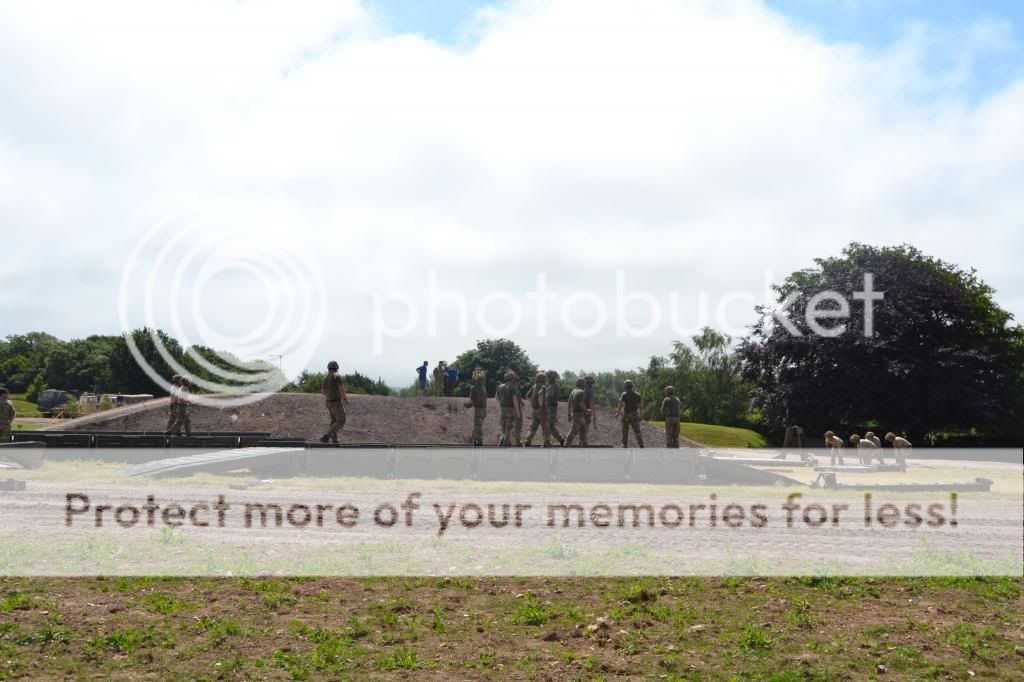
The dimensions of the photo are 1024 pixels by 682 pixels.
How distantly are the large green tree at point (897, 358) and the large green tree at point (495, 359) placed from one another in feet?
76.2

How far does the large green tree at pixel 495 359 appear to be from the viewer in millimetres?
70250

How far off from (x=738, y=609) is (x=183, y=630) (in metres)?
5.31

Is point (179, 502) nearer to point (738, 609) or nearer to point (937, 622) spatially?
point (738, 609)

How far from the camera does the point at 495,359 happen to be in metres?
71.0

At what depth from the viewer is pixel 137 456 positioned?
20.8 m

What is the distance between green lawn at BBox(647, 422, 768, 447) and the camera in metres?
46.6

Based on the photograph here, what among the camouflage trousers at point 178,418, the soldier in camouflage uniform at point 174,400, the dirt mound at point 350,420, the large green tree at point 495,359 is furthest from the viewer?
the large green tree at point 495,359

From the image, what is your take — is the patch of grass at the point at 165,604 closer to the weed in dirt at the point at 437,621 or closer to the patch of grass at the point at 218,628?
the patch of grass at the point at 218,628

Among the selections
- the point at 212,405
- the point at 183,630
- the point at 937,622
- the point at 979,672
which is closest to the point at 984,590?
the point at 937,622

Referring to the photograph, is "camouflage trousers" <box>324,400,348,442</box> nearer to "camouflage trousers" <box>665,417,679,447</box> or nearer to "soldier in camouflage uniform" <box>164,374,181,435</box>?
"soldier in camouflage uniform" <box>164,374,181,435</box>

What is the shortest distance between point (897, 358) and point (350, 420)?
101 feet

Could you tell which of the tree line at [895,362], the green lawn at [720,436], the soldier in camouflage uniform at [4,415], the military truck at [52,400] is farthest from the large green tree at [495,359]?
the soldier in camouflage uniform at [4,415]

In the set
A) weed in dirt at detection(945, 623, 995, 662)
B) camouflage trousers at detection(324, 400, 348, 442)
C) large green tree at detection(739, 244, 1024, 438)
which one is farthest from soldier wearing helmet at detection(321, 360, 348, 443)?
large green tree at detection(739, 244, 1024, 438)

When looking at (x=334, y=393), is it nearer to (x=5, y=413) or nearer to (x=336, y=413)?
(x=336, y=413)
